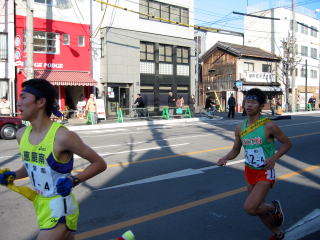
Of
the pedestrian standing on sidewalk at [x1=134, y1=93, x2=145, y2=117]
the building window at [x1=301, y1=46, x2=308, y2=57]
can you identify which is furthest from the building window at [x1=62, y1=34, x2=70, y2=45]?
the building window at [x1=301, y1=46, x2=308, y2=57]

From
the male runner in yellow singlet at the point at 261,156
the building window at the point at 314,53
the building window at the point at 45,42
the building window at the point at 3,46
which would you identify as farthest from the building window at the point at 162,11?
the building window at the point at 314,53

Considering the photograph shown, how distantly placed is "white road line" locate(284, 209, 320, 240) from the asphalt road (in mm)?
64

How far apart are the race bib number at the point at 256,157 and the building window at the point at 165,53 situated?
26072 mm

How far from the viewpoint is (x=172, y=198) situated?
5820mm

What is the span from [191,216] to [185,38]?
91.3 feet

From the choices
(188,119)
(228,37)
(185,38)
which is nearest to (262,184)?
(188,119)

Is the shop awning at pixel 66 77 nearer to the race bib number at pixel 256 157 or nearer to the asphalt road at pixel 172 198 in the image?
the asphalt road at pixel 172 198

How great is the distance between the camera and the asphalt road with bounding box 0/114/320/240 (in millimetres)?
4484

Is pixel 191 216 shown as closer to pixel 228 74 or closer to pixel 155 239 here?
pixel 155 239

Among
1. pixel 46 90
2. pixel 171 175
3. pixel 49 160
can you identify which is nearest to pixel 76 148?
pixel 49 160

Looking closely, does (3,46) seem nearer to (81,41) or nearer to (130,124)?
(81,41)

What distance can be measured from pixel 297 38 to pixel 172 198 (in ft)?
163

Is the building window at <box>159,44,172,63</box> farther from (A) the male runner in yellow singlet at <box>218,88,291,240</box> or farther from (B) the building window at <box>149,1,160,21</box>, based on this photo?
(A) the male runner in yellow singlet at <box>218,88,291,240</box>

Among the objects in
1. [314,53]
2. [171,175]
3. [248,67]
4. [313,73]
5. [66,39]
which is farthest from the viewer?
[314,53]
